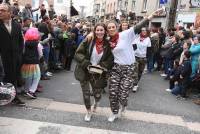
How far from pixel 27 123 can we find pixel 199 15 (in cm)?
1437

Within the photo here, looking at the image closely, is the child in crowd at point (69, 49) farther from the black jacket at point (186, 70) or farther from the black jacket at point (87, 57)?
the black jacket at point (87, 57)

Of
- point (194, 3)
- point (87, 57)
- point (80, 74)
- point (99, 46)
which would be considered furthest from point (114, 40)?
point (194, 3)

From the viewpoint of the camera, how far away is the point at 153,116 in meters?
7.49

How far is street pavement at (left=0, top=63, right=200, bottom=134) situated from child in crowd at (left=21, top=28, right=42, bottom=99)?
30cm

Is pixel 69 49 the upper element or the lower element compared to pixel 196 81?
upper

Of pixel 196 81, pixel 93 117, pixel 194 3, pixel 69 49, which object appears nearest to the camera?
pixel 93 117

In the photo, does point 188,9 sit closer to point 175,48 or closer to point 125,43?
point 175,48

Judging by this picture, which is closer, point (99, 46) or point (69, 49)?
point (99, 46)

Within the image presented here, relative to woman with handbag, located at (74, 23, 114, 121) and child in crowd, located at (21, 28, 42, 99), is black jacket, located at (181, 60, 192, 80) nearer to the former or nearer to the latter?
woman with handbag, located at (74, 23, 114, 121)

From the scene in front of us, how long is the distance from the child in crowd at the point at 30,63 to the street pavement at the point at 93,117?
0.30 meters

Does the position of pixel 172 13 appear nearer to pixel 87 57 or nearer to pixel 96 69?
pixel 87 57

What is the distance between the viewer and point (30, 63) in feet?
25.8

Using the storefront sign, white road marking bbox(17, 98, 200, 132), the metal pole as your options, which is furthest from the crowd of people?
the metal pole

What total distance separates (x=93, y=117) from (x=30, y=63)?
74.9 inches
